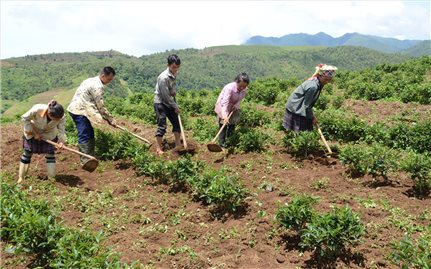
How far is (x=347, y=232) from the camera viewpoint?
430 cm

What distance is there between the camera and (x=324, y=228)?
14.4 feet

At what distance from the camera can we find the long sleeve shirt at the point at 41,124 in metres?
6.41

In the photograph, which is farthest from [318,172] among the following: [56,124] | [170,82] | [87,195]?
[56,124]

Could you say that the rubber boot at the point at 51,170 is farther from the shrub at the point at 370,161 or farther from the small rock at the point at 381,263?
the small rock at the point at 381,263

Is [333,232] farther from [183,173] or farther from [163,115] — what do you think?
[163,115]

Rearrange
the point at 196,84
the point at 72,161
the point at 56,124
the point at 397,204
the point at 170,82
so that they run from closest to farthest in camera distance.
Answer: the point at 397,204
the point at 56,124
the point at 170,82
the point at 72,161
the point at 196,84

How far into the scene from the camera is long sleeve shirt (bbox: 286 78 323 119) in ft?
22.9

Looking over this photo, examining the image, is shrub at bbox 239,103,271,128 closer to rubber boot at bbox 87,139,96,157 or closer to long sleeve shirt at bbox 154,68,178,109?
long sleeve shirt at bbox 154,68,178,109

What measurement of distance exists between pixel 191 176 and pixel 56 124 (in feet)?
8.75

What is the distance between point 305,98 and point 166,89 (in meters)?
2.79

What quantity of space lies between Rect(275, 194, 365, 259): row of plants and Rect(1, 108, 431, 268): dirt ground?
5.8 inches

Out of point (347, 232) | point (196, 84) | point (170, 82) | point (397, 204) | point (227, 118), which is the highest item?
point (170, 82)

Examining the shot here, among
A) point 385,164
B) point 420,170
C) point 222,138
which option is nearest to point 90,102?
point 222,138

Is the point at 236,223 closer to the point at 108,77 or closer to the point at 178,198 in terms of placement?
the point at 178,198
